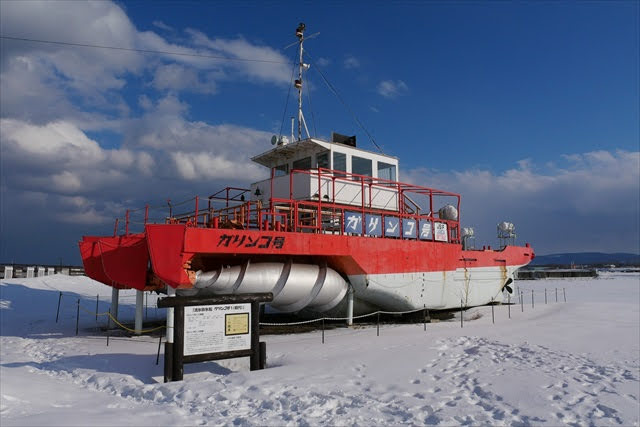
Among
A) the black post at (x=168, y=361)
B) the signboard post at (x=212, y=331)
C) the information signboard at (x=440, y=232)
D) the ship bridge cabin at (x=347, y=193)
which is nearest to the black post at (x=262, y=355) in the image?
the signboard post at (x=212, y=331)

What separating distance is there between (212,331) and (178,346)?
648mm

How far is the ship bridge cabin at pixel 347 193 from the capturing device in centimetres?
1309

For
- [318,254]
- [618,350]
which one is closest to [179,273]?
[318,254]

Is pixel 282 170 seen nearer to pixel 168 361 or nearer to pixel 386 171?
pixel 386 171

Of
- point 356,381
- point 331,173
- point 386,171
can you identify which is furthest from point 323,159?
point 356,381

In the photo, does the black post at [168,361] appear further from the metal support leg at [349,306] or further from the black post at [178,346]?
the metal support leg at [349,306]

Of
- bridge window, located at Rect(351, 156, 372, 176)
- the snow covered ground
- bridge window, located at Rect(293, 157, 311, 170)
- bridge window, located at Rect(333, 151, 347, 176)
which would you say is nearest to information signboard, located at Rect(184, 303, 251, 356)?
the snow covered ground

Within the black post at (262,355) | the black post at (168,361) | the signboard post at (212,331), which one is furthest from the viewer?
the black post at (262,355)

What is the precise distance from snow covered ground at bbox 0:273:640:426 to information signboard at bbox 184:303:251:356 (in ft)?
1.70

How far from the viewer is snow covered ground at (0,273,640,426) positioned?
5.52m

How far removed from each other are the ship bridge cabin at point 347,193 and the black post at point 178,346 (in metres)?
5.16

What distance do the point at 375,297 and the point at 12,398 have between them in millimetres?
9161

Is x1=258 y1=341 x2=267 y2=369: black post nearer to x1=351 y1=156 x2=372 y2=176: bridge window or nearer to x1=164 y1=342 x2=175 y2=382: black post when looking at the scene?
x1=164 y1=342 x2=175 y2=382: black post

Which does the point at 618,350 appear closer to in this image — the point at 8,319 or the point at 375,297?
the point at 375,297
